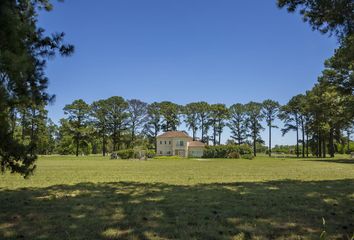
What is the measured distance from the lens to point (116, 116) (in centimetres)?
6231

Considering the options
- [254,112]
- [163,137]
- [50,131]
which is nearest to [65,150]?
[50,131]

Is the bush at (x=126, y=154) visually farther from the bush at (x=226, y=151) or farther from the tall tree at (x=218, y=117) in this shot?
the tall tree at (x=218, y=117)

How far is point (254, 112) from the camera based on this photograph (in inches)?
2643

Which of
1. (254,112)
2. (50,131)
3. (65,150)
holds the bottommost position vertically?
(65,150)

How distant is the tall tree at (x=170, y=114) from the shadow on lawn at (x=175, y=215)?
60006mm

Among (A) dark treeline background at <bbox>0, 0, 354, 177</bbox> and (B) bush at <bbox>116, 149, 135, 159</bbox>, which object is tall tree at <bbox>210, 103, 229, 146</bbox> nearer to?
(A) dark treeline background at <bbox>0, 0, 354, 177</bbox>

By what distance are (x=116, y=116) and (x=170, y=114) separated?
40.4ft

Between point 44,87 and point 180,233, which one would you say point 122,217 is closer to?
point 180,233

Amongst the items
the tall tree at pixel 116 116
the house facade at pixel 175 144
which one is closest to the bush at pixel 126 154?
the house facade at pixel 175 144

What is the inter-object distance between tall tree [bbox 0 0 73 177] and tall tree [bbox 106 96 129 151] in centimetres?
5671

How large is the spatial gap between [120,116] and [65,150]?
1756 cm

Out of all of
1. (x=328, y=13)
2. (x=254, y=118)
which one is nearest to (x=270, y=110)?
(x=254, y=118)

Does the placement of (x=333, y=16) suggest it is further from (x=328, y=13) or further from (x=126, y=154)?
(x=126, y=154)

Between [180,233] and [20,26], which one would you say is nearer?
[180,233]
